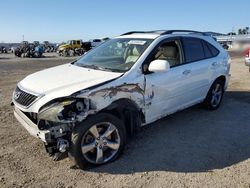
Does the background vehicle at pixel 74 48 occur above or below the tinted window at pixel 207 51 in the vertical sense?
below

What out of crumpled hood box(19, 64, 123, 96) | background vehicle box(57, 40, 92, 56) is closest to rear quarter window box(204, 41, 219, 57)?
crumpled hood box(19, 64, 123, 96)

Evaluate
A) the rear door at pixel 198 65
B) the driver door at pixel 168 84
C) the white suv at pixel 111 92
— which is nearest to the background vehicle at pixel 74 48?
the rear door at pixel 198 65

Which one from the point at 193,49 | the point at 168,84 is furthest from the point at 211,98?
the point at 168,84

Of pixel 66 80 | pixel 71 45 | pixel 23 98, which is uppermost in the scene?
pixel 66 80

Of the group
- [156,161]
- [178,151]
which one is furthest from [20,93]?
[178,151]

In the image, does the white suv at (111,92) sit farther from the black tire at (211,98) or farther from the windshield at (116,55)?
the black tire at (211,98)

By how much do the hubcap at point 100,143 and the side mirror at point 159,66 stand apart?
42.6 inches

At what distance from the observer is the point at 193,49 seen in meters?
5.93

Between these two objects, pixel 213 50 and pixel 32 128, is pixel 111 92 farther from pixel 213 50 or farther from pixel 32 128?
pixel 213 50

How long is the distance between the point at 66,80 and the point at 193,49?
2809 millimetres

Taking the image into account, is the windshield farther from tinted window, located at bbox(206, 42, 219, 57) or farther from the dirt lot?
tinted window, located at bbox(206, 42, 219, 57)

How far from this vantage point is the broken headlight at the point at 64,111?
3.71 m

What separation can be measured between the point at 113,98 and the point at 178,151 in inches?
53.9

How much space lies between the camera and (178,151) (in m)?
4.66
